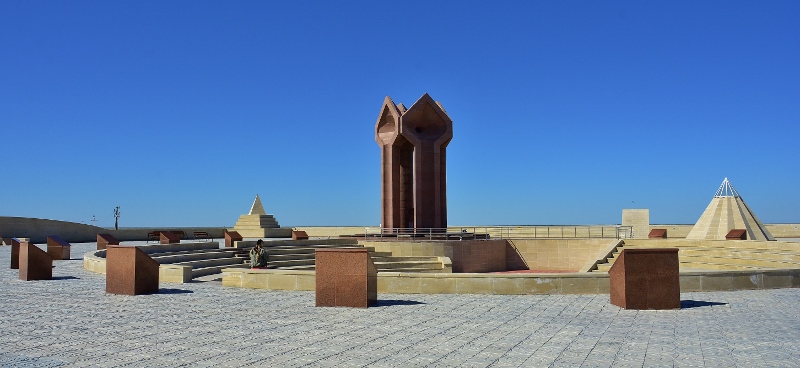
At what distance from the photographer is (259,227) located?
39625 mm

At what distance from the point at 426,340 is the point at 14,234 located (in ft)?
109

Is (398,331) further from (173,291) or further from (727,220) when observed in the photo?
(727,220)

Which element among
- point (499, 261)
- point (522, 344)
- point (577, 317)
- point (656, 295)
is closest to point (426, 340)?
point (522, 344)

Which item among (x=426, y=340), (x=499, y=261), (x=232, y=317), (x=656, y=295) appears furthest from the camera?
(x=499, y=261)

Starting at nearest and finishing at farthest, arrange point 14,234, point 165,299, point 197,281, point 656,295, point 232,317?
point 232,317 < point 656,295 < point 165,299 < point 197,281 < point 14,234

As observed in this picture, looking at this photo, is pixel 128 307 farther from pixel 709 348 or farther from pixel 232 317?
pixel 709 348

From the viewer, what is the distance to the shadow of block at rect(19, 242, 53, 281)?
14.8 meters

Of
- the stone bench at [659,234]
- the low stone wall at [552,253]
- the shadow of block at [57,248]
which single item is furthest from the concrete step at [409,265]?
the shadow of block at [57,248]

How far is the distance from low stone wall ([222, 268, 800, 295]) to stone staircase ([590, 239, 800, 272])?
12.2 feet

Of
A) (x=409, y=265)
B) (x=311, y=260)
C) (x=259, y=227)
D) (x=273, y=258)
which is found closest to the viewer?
(x=273, y=258)

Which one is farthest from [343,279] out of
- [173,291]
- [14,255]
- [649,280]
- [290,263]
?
[14,255]

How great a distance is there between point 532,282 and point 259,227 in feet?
97.8

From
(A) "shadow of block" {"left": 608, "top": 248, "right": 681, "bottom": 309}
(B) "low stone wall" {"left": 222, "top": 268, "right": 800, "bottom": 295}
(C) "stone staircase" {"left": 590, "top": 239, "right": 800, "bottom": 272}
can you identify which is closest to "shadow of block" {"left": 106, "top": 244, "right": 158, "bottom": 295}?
(B) "low stone wall" {"left": 222, "top": 268, "right": 800, "bottom": 295}

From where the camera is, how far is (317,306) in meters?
10.4
